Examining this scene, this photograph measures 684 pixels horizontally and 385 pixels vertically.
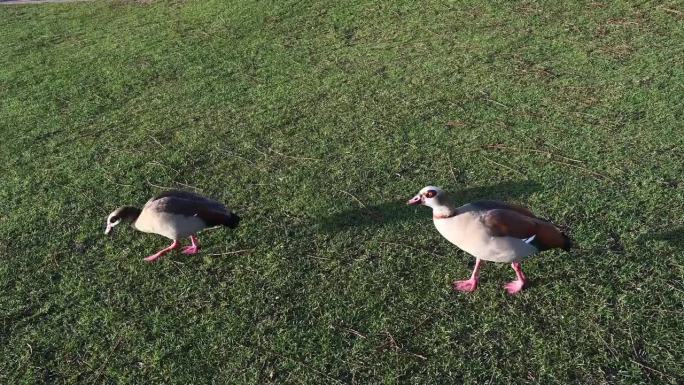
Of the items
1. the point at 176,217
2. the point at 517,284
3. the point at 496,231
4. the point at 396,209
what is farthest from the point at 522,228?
the point at 176,217

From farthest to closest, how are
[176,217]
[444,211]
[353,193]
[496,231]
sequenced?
[353,193], [176,217], [444,211], [496,231]

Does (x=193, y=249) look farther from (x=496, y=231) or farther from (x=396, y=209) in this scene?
(x=496, y=231)

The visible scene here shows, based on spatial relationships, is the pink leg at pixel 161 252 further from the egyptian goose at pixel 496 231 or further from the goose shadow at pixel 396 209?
the egyptian goose at pixel 496 231

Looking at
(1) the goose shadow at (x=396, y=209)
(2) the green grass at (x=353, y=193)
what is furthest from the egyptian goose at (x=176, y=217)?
(1) the goose shadow at (x=396, y=209)

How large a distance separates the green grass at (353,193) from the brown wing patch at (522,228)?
331 millimetres

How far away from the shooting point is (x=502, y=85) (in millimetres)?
5574

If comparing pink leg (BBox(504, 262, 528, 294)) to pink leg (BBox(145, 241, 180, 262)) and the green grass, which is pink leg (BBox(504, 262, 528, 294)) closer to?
the green grass

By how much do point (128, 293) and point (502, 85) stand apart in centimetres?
383

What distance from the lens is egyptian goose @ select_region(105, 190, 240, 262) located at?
355cm

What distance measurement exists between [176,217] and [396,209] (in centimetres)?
144

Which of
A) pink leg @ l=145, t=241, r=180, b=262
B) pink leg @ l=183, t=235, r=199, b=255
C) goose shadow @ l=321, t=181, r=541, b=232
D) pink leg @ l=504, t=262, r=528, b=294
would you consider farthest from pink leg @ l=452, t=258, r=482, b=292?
pink leg @ l=145, t=241, r=180, b=262

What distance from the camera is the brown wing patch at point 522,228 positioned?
3.08 m

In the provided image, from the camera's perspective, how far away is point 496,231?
3082mm

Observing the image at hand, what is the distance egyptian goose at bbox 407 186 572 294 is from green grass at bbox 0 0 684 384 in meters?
0.29
